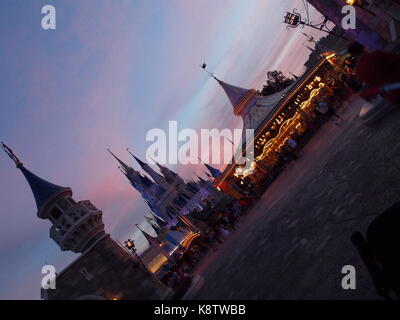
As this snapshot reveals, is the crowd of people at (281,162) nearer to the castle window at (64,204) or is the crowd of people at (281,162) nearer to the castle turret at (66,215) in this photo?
the castle turret at (66,215)

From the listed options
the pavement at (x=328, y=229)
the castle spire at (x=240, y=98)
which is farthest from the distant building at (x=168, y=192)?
the pavement at (x=328, y=229)

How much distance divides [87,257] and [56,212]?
5.11 metres

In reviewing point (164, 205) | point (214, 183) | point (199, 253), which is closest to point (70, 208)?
point (214, 183)

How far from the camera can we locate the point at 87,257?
1595cm

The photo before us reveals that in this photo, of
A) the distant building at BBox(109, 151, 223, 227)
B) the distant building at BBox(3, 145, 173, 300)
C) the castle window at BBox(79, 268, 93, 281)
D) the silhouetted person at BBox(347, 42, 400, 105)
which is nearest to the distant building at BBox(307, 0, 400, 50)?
the silhouetted person at BBox(347, 42, 400, 105)

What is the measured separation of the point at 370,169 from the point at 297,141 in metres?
19.0

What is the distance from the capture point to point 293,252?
8055 mm

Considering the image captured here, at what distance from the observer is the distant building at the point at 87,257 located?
591 inches

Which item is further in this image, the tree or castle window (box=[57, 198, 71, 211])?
the tree

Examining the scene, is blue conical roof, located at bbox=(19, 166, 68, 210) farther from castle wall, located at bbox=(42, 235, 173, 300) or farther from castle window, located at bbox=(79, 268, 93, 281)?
castle window, located at bbox=(79, 268, 93, 281)

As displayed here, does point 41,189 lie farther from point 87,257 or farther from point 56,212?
point 87,257

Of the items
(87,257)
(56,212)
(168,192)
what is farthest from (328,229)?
(168,192)

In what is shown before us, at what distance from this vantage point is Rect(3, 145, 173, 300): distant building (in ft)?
49.3
